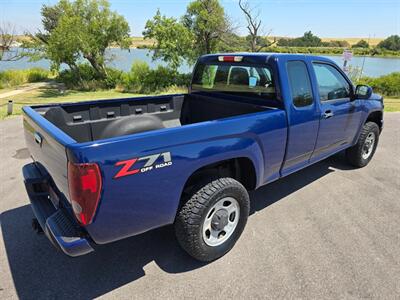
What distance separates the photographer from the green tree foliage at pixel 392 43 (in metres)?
56.9

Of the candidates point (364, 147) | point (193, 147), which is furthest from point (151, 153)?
point (364, 147)

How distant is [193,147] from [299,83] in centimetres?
176

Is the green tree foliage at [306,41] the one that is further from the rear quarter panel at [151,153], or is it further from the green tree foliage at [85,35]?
the rear quarter panel at [151,153]

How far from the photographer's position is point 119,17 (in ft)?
71.2

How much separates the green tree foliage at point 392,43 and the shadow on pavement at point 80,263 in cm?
6784

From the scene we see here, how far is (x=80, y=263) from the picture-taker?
2867 millimetres

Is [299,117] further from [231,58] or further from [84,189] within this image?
[84,189]

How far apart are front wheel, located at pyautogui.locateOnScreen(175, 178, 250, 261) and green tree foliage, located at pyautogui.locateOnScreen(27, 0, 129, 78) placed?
1998 cm

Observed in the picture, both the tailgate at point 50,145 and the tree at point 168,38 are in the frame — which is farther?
the tree at point 168,38

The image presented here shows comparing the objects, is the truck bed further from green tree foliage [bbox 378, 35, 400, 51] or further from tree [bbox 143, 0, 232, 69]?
green tree foliage [bbox 378, 35, 400, 51]

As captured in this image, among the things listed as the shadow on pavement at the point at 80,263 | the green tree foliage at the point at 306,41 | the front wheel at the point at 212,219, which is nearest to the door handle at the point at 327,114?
the front wheel at the point at 212,219

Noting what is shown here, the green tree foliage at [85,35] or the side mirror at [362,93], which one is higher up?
the green tree foliage at [85,35]

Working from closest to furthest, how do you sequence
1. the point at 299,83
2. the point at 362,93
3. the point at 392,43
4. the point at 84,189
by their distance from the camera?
1. the point at 84,189
2. the point at 299,83
3. the point at 362,93
4. the point at 392,43

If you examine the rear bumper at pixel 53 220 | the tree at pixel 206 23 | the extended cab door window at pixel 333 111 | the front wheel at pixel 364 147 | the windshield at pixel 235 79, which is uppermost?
the tree at pixel 206 23
